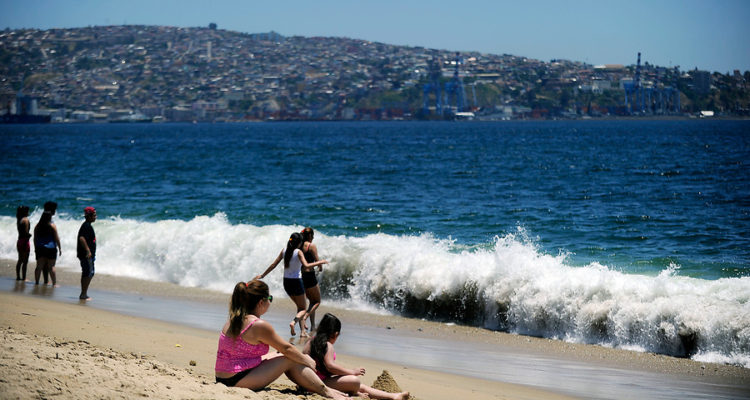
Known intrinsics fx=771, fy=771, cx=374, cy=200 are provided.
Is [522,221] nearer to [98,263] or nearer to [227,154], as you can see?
[98,263]

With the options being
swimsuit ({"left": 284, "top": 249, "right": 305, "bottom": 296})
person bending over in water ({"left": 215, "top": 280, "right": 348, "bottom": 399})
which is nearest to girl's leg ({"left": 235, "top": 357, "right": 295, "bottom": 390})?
person bending over in water ({"left": 215, "top": 280, "right": 348, "bottom": 399})

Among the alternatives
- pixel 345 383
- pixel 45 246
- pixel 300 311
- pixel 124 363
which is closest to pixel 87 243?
pixel 45 246

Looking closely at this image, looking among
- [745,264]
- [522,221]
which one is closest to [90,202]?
[522,221]

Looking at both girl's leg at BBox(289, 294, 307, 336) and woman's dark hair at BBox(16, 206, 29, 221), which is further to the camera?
woman's dark hair at BBox(16, 206, 29, 221)

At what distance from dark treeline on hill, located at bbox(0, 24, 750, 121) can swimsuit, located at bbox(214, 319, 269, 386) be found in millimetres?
161140

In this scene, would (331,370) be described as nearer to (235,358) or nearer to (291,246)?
(235,358)

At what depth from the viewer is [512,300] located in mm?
12070

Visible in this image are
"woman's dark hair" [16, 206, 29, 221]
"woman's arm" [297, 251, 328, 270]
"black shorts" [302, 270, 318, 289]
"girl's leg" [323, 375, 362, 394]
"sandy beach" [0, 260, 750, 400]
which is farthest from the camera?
"woman's dark hair" [16, 206, 29, 221]

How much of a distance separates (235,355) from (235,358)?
0.03 m

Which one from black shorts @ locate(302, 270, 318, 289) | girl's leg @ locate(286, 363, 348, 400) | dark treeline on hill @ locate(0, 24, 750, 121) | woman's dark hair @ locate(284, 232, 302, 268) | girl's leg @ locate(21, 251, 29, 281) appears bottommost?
girl's leg @ locate(21, 251, 29, 281)

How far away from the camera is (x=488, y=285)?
41.3 feet

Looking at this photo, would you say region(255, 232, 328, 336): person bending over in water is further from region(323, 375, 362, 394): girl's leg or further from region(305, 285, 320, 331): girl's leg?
region(323, 375, 362, 394): girl's leg

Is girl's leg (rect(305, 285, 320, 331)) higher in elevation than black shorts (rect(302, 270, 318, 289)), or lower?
lower

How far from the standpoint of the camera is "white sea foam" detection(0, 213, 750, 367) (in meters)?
10.4
